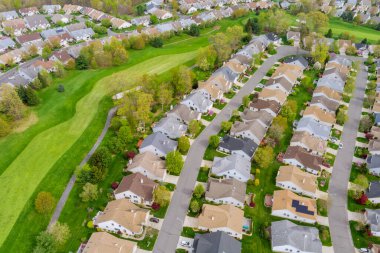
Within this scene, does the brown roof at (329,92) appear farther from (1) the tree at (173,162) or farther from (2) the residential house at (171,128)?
(1) the tree at (173,162)

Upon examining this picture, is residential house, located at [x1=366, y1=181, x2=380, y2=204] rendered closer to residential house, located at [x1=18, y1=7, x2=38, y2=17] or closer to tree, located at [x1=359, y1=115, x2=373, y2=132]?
tree, located at [x1=359, y1=115, x2=373, y2=132]

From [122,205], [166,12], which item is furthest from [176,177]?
[166,12]

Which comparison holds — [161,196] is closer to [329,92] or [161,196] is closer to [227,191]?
[227,191]

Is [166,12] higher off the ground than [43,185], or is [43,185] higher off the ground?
[166,12]

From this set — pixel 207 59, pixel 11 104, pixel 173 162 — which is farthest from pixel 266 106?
pixel 11 104

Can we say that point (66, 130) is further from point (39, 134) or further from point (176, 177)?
point (176, 177)
